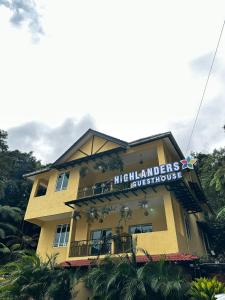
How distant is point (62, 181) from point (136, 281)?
37.3ft

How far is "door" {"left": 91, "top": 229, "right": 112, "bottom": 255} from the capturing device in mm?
14258

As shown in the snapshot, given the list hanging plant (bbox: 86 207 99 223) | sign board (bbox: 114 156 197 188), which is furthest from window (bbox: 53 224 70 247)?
sign board (bbox: 114 156 197 188)

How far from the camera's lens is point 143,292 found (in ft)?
31.3

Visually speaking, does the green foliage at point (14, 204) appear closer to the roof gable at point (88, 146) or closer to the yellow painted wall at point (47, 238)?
the yellow painted wall at point (47, 238)

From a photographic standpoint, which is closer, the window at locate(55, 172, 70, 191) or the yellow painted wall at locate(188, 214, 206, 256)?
the yellow painted wall at locate(188, 214, 206, 256)

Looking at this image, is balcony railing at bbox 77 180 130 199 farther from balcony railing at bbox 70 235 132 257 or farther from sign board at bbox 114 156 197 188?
balcony railing at bbox 70 235 132 257

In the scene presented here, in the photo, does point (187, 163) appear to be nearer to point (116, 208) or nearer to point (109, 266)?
point (116, 208)

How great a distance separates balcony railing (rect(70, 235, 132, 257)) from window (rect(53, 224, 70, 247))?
223 cm

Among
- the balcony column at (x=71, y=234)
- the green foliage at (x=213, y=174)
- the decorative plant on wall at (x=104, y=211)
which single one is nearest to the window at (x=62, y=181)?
the balcony column at (x=71, y=234)

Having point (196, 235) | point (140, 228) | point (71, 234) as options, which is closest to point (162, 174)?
point (140, 228)

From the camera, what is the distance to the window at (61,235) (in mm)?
17844

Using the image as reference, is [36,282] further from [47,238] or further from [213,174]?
A: [213,174]

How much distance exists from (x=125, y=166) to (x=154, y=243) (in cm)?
748

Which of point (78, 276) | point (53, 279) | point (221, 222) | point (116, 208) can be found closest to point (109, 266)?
point (78, 276)
